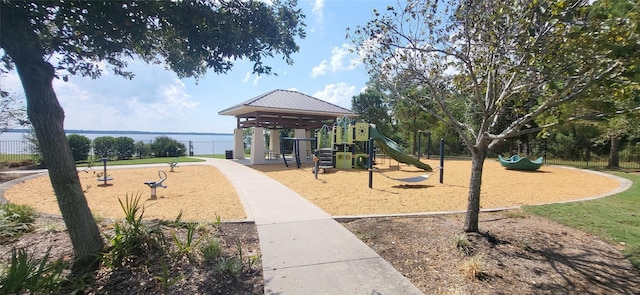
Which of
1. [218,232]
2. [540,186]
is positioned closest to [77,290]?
[218,232]

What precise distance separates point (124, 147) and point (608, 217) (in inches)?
1153

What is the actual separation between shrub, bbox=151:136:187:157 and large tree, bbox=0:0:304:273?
82.2ft

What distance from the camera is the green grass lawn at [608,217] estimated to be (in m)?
5.07

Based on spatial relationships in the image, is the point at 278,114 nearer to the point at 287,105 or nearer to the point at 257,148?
the point at 287,105

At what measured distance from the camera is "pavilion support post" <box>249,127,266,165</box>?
64.6 ft

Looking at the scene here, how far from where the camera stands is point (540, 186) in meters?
11.1

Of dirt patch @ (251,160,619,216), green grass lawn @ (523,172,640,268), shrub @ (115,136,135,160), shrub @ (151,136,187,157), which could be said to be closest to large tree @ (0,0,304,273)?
dirt patch @ (251,160,619,216)

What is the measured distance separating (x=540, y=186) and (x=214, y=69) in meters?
12.3

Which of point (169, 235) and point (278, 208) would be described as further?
point (278, 208)

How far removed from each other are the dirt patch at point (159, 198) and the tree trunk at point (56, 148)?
163 centimetres

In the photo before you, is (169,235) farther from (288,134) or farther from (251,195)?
(288,134)

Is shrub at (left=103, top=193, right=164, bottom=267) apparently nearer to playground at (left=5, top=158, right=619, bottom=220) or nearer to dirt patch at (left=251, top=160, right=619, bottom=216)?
playground at (left=5, top=158, right=619, bottom=220)

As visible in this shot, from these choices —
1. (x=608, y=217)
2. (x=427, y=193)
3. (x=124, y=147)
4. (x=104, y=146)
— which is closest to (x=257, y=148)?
(x=427, y=193)

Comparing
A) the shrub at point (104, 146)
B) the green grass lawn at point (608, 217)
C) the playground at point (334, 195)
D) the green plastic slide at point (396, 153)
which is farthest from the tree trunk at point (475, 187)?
the shrub at point (104, 146)
